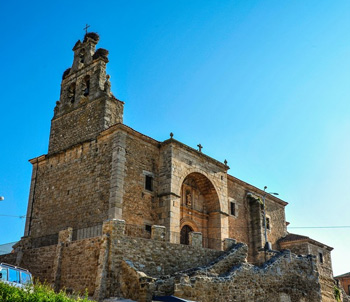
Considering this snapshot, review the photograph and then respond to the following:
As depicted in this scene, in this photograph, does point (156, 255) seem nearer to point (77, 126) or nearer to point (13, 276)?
point (13, 276)

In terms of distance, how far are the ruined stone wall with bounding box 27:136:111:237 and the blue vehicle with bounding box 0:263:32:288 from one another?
637 cm

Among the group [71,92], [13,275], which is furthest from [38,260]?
[71,92]

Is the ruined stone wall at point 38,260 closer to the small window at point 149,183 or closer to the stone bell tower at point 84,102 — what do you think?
the small window at point 149,183

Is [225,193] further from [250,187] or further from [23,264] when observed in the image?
[23,264]

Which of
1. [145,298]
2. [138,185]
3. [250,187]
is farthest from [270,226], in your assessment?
[145,298]

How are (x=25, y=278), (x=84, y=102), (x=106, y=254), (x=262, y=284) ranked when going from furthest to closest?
1. (x=84, y=102)
2. (x=262, y=284)
3. (x=106, y=254)
4. (x=25, y=278)

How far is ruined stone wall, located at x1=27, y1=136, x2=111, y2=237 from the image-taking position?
19891mm

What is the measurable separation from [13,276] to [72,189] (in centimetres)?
914

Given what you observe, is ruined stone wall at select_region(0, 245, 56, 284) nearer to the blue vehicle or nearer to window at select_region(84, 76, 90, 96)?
the blue vehicle

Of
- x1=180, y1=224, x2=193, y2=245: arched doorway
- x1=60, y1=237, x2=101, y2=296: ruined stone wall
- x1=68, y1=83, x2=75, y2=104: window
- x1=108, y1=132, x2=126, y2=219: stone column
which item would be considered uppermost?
x1=68, y1=83, x2=75, y2=104: window

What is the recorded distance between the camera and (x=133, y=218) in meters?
19.5

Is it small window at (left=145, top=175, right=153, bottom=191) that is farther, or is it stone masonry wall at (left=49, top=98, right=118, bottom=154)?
stone masonry wall at (left=49, top=98, right=118, bottom=154)

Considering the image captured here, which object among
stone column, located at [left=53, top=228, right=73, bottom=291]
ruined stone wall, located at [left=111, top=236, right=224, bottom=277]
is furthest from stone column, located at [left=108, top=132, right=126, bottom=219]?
ruined stone wall, located at [left=111, top=236, right=224, bottom=277]

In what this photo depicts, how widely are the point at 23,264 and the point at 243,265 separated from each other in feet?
33.6
